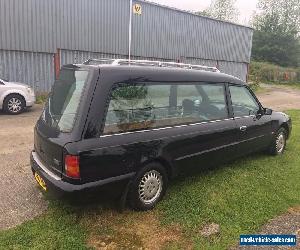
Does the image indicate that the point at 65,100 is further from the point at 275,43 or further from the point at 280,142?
the point at 275,43

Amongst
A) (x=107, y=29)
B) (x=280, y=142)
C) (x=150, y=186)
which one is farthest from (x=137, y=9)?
(x=150, y=186)

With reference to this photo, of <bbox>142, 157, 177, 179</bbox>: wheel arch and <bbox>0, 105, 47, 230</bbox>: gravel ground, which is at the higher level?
<bbox>142, 157, 177, 179</bbox>: wheel arch

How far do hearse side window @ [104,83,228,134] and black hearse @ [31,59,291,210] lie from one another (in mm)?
12

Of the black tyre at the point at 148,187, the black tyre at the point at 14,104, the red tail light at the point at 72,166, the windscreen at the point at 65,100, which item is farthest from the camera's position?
the black tyre at the point at 14,104

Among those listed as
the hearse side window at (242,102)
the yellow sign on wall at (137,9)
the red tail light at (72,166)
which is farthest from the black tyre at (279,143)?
the yellow sign on wall at (137,9)

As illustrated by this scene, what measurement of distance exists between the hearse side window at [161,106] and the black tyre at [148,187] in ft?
1.85

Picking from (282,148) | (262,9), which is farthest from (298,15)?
(282,148)

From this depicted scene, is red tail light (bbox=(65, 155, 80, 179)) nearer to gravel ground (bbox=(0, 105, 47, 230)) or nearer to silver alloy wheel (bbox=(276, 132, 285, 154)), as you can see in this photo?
gravel ground (bbox=(0, 105, 47, 230))

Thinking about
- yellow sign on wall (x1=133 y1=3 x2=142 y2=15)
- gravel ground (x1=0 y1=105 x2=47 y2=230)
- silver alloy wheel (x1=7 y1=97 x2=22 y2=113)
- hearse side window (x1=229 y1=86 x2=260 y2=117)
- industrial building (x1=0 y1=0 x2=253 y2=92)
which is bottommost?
gravel ground (x1=0 y1=105 x2=47 y2=230)

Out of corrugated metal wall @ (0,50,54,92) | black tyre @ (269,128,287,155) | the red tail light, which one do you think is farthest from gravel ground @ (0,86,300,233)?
corrugated metal wall @ (0,50,54,92)

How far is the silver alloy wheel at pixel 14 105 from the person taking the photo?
11.3 meters

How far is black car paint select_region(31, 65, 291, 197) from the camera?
142 inches

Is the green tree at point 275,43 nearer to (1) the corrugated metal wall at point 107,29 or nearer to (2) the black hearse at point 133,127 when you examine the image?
(1) the corrugated metal wall at point 107,29

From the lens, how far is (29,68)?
46.4 feet
